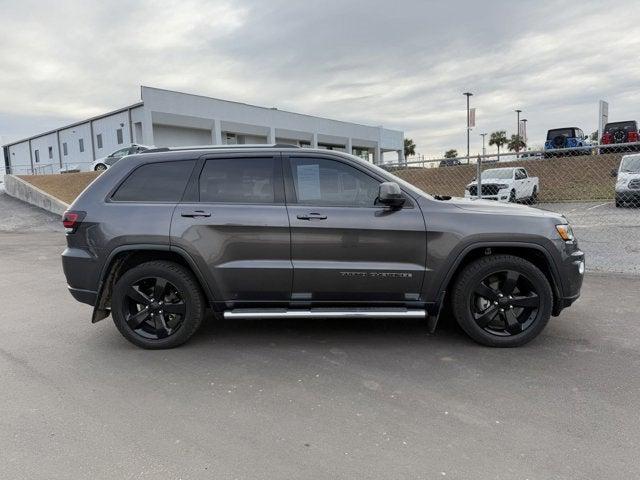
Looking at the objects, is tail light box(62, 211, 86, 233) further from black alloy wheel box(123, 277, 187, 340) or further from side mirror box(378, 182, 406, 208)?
side mirror box(378, 182, 406, 208)

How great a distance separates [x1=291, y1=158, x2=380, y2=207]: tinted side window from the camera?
4.32 meters

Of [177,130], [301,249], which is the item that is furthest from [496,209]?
[177,130]

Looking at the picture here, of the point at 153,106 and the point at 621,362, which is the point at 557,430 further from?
the point at 153,106

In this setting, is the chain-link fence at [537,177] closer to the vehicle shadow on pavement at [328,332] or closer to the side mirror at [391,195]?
the vehicle shadow on pavement at [328,332]

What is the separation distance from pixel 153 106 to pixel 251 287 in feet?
108

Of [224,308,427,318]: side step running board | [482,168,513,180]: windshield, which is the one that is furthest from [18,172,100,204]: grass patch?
[224,308,427,318]: side step running board

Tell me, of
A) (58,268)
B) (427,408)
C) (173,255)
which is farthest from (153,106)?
(427,408)

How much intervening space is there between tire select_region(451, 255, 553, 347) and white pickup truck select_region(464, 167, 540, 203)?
12.6m

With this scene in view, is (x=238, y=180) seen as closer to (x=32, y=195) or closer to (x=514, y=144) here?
(x=32, y=195)

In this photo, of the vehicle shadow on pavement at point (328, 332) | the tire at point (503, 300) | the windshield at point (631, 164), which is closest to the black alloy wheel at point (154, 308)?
the vehicle shadow on pavement at point (328, 332)

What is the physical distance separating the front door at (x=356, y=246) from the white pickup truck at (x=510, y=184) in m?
12.9

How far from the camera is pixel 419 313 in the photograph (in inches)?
167

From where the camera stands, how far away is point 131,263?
4625 millimetres

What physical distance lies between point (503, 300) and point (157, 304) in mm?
3234
